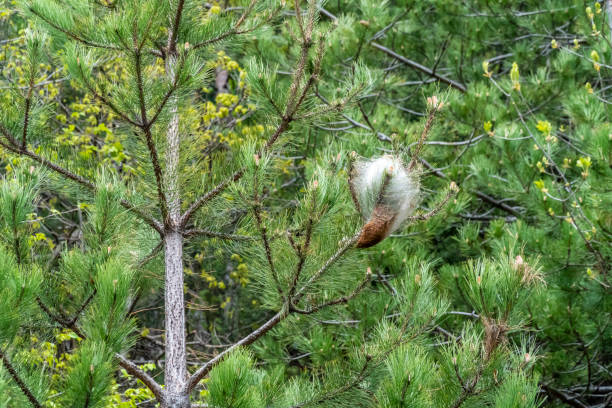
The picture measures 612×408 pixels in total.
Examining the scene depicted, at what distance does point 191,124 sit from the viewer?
326cm

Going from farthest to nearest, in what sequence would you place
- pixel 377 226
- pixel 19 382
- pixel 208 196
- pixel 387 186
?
1. pixel 208 196
2. pixel 377 226
3. pixel 387 186
4. pixel 19 382

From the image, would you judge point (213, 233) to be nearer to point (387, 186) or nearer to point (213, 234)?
point (213, 234)

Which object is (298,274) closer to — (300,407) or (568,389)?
(300,407)

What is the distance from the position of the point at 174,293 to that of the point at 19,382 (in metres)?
0.90

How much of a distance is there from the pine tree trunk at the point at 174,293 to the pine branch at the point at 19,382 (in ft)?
2.26

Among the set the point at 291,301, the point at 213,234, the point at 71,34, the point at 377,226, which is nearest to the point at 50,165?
the point at 71,34

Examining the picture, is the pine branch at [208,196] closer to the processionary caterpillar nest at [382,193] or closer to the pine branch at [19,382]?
the processionary caterpillar nest at [382,193]

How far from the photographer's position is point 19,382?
223 cm

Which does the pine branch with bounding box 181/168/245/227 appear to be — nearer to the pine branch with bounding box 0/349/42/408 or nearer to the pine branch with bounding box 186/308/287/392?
the pine branch with bounding box 186/308/287/392

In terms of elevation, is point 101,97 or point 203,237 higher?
point 101,97

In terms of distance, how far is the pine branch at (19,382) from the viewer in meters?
2.20

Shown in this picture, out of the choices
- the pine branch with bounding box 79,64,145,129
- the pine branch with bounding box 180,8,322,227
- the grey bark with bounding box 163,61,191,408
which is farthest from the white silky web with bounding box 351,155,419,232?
the pine branch with bounding box 79,64,145,129

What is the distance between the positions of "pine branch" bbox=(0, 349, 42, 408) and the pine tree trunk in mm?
688

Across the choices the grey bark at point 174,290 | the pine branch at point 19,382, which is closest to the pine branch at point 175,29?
the grey bark at point 174,290
